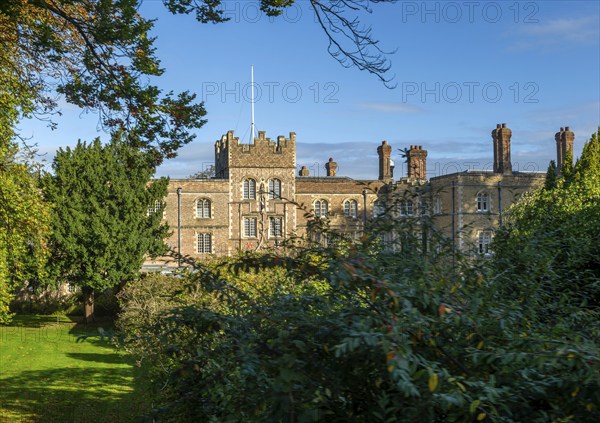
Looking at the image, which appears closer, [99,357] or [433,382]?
[433,382]

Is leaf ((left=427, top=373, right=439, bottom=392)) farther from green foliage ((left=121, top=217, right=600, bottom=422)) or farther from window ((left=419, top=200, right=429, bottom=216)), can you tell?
window ((left=419, top=200, right=429, bottom=216))

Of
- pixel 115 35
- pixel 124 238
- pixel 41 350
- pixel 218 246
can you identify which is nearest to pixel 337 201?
pixel 218 246

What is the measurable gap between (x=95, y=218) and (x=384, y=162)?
27.5m

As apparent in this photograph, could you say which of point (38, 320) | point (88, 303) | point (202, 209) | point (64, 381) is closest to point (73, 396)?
point (64, 381)

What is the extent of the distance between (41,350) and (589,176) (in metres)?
24.1

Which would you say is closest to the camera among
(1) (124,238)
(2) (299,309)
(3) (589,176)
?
(2) (299,309)

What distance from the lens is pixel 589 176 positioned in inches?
1185

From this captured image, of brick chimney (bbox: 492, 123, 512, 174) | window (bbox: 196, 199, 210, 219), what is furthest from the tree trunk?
brick chimney (bbox: 492, 123, 512, 174)

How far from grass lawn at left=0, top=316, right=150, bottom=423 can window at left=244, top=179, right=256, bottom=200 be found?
899 inches

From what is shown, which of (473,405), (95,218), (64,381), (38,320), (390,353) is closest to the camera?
(390,353)

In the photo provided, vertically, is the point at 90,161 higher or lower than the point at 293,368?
higher

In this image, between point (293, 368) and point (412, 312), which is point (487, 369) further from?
point (293, 368)

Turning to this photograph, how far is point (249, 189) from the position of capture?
53.3 meters

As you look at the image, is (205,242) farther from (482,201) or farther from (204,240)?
(482,201)
